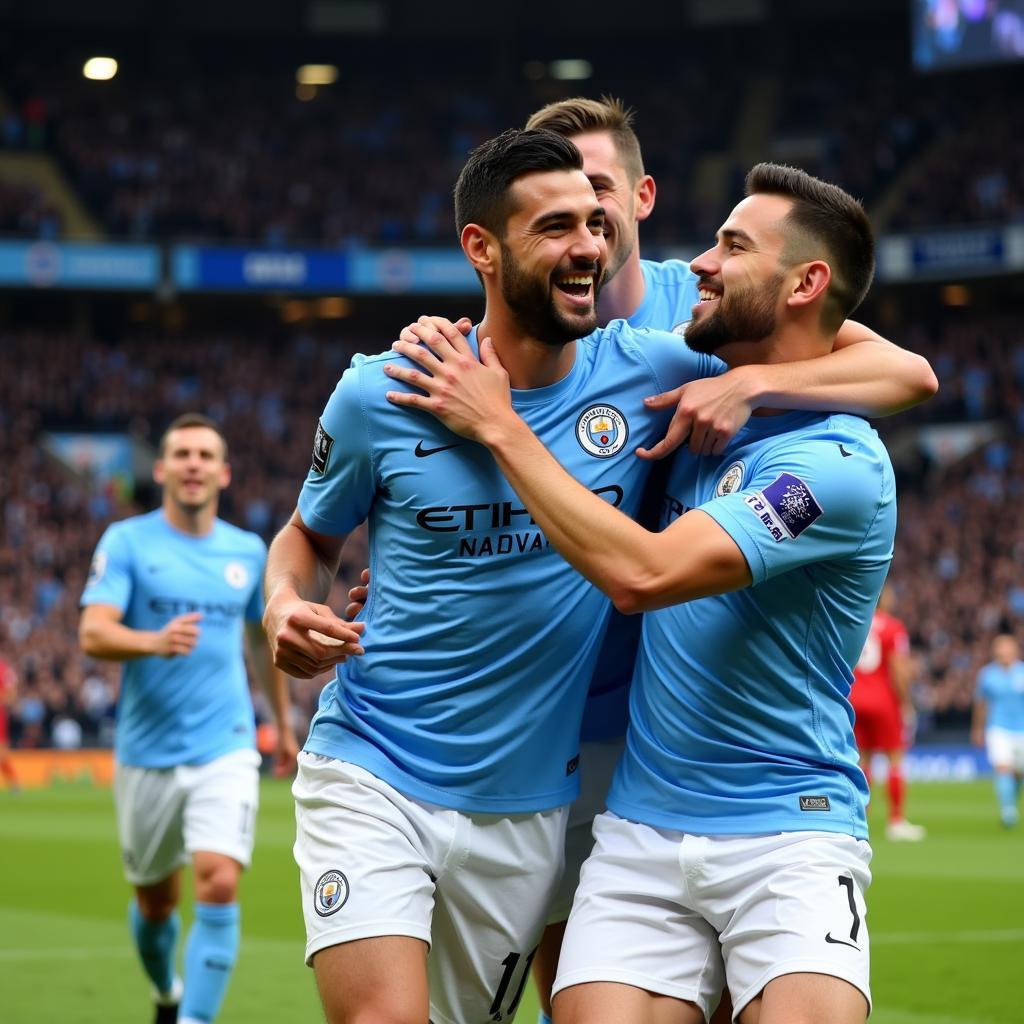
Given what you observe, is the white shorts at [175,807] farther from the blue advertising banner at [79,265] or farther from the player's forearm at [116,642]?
the blue advertising banner at [79,265]

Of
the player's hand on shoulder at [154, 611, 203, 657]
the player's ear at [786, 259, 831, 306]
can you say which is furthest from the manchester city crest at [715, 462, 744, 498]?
the player's hand on shoulder at [154, 611, 203, 657]

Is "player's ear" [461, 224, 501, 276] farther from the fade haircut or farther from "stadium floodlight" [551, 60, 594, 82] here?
"stadium floodlight" [551, 60, 594, 82]

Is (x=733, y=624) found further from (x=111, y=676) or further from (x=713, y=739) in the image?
(x=111, y=676)

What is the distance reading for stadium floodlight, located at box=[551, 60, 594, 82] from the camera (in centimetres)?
4391

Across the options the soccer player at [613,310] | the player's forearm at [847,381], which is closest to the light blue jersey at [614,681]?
the soccer player at [613,310]

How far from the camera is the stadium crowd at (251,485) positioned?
30.1 meters

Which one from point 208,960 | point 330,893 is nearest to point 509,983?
point 330,893

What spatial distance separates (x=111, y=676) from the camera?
3059cm

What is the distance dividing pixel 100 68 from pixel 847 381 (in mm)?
41612

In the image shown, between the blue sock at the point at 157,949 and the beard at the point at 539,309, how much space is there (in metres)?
4.70

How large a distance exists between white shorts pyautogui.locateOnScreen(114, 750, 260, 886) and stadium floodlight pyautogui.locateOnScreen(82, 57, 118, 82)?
37.5 metres

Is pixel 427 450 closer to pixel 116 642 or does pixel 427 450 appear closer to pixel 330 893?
pixel 330 893

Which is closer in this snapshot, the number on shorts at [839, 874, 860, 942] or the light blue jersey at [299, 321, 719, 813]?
the number on shorts at [839, 874, 860, 942]

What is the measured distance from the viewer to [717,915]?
4.00 m
